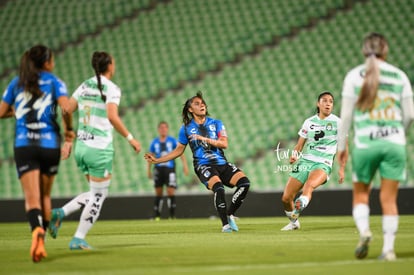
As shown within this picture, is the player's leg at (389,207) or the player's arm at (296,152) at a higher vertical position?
the player's arm at (296,152)

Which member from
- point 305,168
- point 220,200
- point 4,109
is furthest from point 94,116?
point 305,168

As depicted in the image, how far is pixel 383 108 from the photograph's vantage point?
23.4ft

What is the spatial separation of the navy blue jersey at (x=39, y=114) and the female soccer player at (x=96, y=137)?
31.5 inches

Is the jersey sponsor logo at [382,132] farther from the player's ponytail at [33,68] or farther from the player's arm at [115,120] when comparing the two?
the player's ponytail at [33,68]

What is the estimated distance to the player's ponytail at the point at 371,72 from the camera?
6.99 metres

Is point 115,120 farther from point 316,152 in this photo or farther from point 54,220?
point 316,152

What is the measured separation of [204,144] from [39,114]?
484cm

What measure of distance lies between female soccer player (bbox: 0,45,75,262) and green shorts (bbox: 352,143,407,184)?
2.85 metres

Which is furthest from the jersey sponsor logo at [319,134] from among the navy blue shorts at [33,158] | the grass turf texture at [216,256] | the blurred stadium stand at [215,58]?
the blurred stadium stand at [215,58]

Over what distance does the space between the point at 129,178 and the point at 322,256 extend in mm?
15270

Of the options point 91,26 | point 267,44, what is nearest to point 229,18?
point 267,44

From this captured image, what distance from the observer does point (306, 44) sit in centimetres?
2494

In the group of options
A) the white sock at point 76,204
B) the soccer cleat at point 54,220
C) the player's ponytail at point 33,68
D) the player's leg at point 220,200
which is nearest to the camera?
the player's ponytail at point 33,68

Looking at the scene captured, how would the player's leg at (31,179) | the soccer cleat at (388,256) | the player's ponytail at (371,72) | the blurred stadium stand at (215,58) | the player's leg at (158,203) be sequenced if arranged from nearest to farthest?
the soccer cleat at (388,256) < the player's ponytail at (371,72) < the player's leg at (31,179) < the player's leg at (158,203) < the blurred stadium stand at (215,58)
